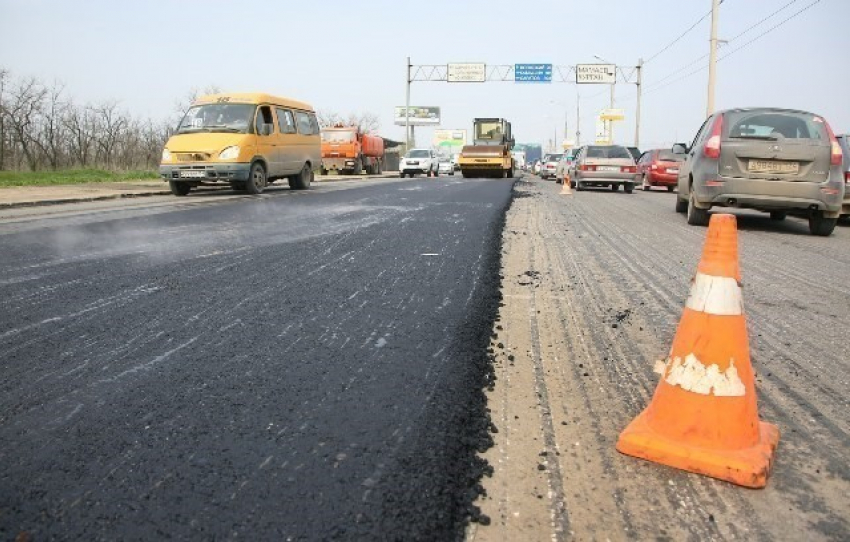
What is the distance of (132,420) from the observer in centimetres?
217

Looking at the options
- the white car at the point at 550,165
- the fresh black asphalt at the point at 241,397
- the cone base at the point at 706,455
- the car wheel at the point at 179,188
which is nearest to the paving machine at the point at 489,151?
the white car at the point at 550,165

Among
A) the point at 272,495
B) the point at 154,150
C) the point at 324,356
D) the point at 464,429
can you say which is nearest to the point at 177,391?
the point at 324,356

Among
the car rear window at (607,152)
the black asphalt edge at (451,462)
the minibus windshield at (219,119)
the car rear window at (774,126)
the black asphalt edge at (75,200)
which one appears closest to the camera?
the black asphalt edge at (451,462)

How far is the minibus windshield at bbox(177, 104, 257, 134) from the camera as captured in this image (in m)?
13.6

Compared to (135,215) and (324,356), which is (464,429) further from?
(135,215)

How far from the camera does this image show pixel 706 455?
196cm

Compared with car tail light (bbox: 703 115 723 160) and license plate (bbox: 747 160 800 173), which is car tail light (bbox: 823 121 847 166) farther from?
car tail light (bbox: 703 115 723 160)

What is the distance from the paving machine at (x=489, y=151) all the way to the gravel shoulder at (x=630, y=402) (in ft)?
87.4

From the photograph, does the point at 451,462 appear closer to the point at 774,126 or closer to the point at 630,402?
the point at 630,402

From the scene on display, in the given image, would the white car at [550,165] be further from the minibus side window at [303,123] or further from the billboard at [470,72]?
the minibus side window at [303,123]

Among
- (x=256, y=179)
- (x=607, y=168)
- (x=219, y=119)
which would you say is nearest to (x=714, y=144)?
(x=256, y=179)

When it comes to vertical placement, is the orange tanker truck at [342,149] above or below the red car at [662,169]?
above

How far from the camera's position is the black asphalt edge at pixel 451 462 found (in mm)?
1604

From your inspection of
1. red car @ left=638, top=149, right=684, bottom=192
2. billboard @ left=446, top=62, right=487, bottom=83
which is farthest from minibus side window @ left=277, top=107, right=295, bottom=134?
billboard @ left=446, top=62, right=487, bottom=83
